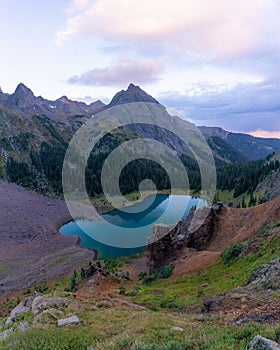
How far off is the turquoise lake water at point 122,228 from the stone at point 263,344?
206ft

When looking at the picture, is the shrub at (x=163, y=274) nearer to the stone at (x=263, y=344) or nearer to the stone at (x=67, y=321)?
the stone at (x=67, y=321)

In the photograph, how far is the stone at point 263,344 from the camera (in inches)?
292

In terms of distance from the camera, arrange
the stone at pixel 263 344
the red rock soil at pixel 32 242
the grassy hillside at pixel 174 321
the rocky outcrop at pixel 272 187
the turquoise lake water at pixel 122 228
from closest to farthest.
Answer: the stone at pixel 263 344 → the grassy hillside at pixel 174 321 → the red rock soil at pixel 32 242 → the rocky outcrop at pixel 272 187 → the turquoise lake water at pixel 122 228

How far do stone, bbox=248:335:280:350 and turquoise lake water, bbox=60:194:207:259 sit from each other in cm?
6270

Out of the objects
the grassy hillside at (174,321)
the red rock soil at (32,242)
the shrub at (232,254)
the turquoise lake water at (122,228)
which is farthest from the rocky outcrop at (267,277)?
the turquoise lake water at (122,228)

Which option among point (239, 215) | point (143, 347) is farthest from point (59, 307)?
point (239, 215)

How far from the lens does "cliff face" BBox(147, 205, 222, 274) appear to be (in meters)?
41.7

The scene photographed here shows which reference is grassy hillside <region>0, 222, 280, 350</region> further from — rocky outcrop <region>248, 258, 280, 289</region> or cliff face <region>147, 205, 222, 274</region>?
cliff face <region>147, 205, 222, 274</region>

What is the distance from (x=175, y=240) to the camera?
42.4 m

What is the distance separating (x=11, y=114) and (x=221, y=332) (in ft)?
655

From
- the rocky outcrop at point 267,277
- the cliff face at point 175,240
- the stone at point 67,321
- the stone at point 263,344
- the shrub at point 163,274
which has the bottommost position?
the shrub at point 163,274

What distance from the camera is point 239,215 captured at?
41.8 metres

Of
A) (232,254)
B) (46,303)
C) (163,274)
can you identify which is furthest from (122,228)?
(46,303)

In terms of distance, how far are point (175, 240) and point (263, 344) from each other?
35.2 m
